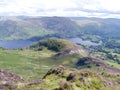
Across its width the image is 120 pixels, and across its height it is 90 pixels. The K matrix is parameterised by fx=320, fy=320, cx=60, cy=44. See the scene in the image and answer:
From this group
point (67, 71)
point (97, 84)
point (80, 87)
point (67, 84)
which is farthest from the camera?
point (67, 71)

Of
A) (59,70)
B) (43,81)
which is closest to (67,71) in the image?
(59,70)

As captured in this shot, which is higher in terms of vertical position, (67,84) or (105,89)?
(67,84)

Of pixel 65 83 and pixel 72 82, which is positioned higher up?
pixel 65 83

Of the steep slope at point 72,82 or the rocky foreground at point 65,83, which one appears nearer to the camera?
the rocky foreground at point 65,83

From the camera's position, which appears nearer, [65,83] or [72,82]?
[65,83]

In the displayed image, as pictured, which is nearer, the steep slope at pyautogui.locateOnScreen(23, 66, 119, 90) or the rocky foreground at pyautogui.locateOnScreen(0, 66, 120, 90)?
the rocky foreground at pyautogui.locateOnScreen(0, 66, 120, 90)

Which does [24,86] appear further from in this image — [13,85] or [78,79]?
[78,79]

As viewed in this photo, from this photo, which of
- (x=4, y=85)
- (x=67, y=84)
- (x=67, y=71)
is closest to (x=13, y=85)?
(x=4, y=85)

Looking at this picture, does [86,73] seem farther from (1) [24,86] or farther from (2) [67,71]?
(1) [24,86]

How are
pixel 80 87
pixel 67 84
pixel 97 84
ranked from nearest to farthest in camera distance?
1. pixel 67 84
2. pixel 80 87
3. pixel 97 84

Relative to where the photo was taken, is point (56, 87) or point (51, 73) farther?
point (51, 73)
